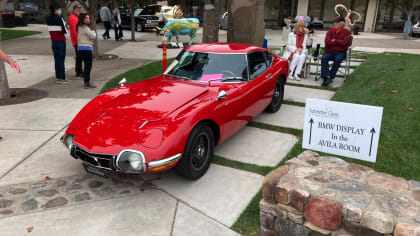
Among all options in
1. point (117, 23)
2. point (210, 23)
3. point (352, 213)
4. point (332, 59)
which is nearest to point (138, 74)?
point (210, 23)

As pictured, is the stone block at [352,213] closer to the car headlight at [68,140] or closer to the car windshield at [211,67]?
the car windshield at [211,67]

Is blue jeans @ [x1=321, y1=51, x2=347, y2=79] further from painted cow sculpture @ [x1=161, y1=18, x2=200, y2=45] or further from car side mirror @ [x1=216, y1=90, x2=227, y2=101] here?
painted cow sculpture @ [x1=161, y1=18, x2=200, y2=45]

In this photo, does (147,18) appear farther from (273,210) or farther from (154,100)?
(273,210)

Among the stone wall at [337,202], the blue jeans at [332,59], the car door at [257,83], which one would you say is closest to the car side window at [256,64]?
the car door at [257,83]

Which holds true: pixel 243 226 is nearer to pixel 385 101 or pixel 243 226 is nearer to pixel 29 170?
pixel 29 170

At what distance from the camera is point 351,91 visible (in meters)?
7.38

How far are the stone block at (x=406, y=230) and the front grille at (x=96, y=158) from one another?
2.57 meters

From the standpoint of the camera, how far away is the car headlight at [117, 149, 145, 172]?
331 centimetres

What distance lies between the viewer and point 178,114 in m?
3.79

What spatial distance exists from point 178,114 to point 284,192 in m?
1.58

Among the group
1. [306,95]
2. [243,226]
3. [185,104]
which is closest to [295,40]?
[306,95]

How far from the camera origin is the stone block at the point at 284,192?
2.73 m

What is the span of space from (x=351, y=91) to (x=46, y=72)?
27.4 feet

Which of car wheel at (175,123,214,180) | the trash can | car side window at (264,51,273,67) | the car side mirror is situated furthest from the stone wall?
the trash can
